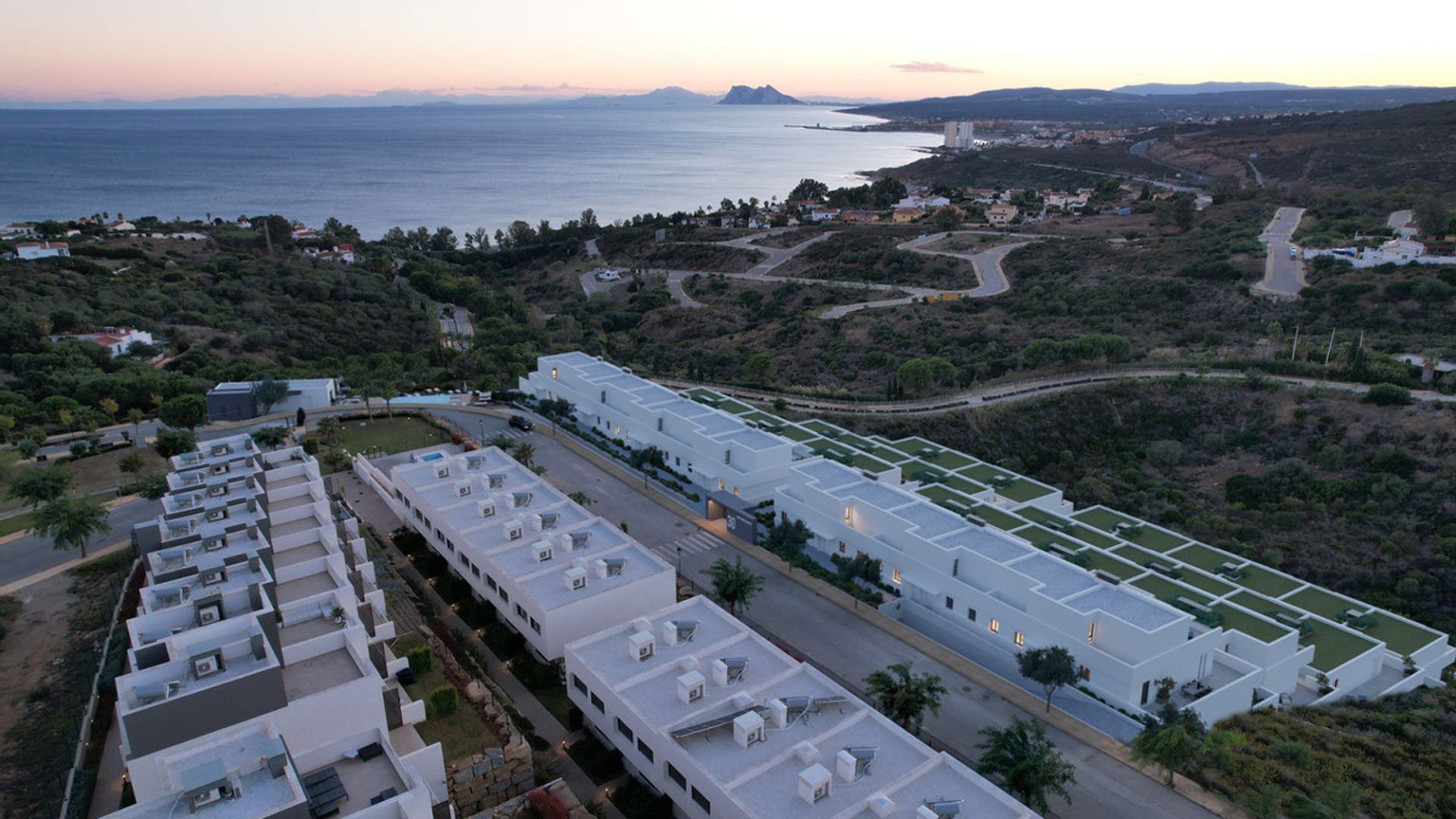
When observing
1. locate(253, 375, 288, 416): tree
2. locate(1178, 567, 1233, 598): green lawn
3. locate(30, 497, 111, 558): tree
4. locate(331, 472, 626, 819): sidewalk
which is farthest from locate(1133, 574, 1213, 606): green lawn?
locate(253, 375, 288, 416): tree

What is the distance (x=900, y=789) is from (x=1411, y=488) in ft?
129

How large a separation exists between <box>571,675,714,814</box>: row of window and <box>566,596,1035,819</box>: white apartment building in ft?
0.12

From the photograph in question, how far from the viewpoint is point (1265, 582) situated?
108 ft

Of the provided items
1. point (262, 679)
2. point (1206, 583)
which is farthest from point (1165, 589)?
point (262, 679)

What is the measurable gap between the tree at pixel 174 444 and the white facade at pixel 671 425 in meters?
20.1

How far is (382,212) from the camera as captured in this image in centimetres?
17362

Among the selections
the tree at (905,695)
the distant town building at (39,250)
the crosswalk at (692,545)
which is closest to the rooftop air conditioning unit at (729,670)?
the tree at (905,695)

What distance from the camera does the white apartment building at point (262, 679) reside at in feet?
53.2

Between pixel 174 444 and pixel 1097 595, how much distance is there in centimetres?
4254

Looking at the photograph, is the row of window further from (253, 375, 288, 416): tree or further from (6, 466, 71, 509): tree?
(253, 375, 288, 416): tree

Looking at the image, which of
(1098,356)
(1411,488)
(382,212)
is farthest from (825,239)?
(382,212)

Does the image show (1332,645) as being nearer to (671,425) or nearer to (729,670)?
(729,670)

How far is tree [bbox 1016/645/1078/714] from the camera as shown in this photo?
2447 centimetres

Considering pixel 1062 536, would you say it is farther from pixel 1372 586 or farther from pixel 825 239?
pixel 825 239
